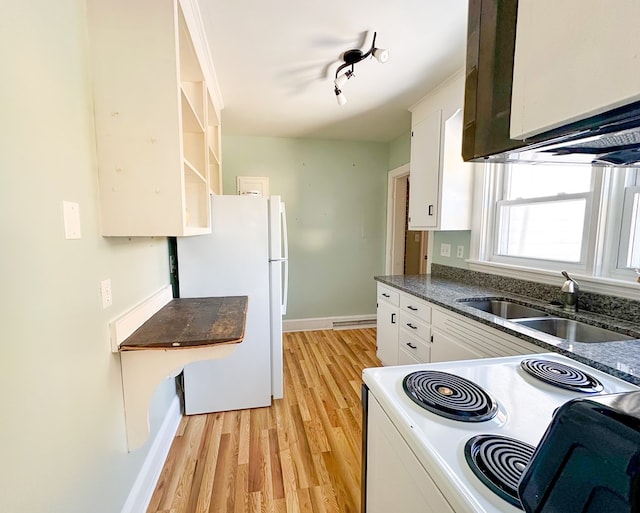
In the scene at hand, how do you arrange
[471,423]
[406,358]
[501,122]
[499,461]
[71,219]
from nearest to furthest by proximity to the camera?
[501,122], [499,461], [471,423], [71,219], [406,358]

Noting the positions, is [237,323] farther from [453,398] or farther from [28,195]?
[453,398]

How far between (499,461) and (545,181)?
2.05 meters

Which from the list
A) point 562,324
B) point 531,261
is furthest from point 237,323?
point 531,261

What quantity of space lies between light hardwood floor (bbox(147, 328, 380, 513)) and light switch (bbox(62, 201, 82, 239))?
4.48 feet

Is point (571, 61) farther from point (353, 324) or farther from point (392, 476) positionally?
point (353, 324)

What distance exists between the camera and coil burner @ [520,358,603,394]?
0.82 meters

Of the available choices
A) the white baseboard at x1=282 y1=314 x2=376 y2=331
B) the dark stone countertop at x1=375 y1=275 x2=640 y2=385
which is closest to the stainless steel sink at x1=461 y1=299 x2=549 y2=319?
the dark stone countertop at x1=375 y1=275 x2=640 y2=385

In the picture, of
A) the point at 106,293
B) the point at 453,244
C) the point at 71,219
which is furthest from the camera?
the point at 453,244

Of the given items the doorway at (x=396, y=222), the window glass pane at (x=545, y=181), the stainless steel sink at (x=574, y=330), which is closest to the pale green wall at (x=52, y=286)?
the stainless steel sink at (x=574, y=330)

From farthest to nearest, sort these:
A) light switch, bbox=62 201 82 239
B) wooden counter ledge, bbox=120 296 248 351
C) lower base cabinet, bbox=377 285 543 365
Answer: lower base cabinet, bbox=377 285 543 365 → wooden counter ledge, bbox=120 296 248 351 → light switch, bbox=62 201 82 239

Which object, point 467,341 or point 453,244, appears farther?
point 453,244

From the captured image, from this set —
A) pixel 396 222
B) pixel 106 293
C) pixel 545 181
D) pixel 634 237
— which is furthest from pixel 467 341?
pixel 396 222

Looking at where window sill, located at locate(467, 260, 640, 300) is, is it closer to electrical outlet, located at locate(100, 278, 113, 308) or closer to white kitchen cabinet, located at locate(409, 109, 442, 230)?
white kitchen cabinet, located at locate(409, 109, 442, 230)

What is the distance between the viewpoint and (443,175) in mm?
2334
